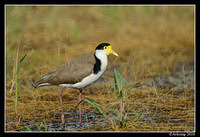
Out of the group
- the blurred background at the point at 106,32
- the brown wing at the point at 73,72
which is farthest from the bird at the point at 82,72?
the blurred background at the point at 106,32

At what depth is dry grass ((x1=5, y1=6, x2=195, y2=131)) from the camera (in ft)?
21.2

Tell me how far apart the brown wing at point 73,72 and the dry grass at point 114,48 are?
1.76 feet

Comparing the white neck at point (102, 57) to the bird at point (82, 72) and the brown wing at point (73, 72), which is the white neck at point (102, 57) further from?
the brown wing at point (73, 72)

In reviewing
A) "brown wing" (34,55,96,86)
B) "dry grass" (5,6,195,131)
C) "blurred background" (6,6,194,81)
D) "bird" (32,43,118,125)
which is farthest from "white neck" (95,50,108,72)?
"blurred background" (6,6,194,81)

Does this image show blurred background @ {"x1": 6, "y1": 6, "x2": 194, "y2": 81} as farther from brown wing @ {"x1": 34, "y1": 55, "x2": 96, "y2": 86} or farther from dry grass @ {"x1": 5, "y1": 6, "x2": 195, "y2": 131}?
brown wing @ {"x1": 34, "y1": 55, "x2": 96, "y2": 86}

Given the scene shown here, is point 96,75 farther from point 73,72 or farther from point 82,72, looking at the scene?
point 73,72

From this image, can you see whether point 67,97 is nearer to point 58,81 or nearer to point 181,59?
point 58,81

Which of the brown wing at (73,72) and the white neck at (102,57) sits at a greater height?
the white neck at (102,57)

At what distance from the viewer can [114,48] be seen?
1027 centimetres

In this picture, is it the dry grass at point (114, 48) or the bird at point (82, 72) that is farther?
the dry grass at point (114, 48)

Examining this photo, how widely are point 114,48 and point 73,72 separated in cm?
411

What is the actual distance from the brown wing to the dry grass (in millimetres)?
538

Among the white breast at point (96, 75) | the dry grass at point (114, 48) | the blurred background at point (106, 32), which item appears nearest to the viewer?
the white breast at point (96, 75)

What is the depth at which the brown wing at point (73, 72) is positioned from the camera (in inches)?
245
